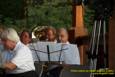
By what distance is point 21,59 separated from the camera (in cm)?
623

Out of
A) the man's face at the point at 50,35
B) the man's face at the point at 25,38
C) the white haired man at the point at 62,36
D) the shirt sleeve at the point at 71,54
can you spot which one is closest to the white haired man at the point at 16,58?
the shirt sleeve at the point at 71,54

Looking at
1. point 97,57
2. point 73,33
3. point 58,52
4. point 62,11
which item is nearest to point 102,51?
point 97,57

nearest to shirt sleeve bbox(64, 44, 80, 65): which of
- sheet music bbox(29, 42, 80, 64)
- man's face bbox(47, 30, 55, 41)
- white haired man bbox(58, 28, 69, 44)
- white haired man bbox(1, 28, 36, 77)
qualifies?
sheet music bbox(29, 42, 80, 64)

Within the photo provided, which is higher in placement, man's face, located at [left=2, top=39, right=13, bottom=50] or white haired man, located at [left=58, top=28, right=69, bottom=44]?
man's face, located at [left=2, top=39, right=13, bottom=50]

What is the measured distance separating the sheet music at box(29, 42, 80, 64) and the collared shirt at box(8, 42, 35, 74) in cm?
91

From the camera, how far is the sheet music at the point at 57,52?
7.25 metres

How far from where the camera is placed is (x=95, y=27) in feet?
22.2

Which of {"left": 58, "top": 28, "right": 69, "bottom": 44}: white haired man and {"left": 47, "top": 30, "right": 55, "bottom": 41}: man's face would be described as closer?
{"left": 58, "top": 28, "right": 69, "bottom": 44}: white haired man

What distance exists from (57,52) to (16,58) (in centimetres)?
120

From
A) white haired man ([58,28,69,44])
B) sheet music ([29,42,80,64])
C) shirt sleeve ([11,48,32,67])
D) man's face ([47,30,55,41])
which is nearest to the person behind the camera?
shirt sleeve ([11,48,32,67])

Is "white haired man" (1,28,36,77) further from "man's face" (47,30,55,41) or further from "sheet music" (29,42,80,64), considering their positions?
"man's face" (47,30,55,41)

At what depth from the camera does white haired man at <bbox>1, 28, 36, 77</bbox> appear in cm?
617

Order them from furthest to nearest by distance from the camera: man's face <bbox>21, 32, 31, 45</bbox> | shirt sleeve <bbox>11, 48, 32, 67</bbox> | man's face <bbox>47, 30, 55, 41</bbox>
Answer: man's face <bbox>21, 32, 31, 45</bbox> → man's face <bbox>47, 30, 55, 41</bbox> → shirt sleeve <bbox>11, 48, 32, 67</bbox>

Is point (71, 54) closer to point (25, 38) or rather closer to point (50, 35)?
point (50, 35)
